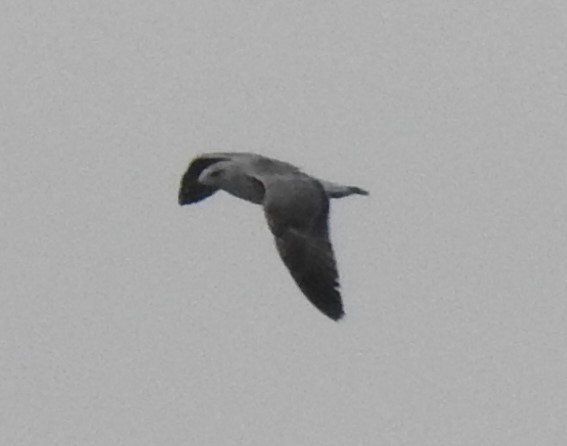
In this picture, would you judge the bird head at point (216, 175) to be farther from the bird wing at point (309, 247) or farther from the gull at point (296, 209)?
the bird wing at point (309, 247)

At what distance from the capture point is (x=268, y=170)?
32.9 metres

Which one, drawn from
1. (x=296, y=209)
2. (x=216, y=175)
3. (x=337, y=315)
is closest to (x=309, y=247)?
(x=296, y=209)

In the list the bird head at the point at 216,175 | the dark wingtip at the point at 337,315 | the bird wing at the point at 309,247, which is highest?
the bird head at the point at 216,175

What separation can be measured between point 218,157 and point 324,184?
143 inches

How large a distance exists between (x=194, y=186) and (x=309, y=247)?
5.95m

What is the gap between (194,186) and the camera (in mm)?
36688

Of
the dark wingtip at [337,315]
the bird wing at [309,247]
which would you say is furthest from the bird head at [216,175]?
the dark wingtip at [337,315]

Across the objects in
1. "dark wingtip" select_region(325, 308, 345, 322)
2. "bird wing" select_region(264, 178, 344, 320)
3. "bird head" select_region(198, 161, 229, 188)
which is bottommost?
"dark wingtip" select_region(325, 308, 345, 322)

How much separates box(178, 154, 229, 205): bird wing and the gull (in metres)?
2.16

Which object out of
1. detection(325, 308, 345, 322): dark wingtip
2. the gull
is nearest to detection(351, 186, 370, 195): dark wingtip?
the gull

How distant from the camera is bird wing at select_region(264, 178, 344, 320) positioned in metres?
30.3

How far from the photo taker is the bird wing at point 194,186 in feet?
119

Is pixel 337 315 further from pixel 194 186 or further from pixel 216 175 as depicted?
pixel 194 186

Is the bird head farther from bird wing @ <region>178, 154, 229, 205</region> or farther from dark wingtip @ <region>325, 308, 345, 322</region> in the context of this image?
dark wingtip @ <region>325, 308, 345, 322</region>
